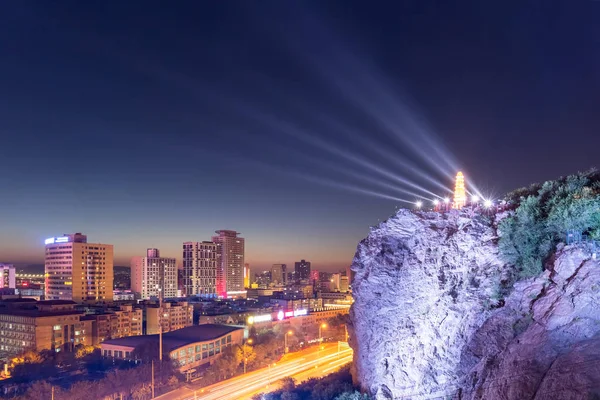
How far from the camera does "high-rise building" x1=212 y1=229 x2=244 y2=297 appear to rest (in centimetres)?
17885

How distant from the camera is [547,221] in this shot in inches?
746

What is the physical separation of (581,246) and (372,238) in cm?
1242

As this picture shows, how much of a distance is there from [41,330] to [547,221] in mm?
66287

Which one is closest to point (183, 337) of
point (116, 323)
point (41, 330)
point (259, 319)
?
point (259, 319)

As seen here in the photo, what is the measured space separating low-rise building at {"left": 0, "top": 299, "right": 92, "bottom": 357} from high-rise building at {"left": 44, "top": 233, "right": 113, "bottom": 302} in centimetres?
3313

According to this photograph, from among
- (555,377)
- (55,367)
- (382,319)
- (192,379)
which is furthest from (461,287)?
(55,367)

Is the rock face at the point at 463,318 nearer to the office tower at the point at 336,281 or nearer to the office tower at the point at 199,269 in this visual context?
the office tower at the point at 199,269

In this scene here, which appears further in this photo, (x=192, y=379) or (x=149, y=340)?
(x=149, y=340)

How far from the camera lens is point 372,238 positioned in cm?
2708

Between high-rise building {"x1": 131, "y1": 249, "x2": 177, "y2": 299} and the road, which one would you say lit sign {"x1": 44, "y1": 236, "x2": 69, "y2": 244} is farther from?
the road

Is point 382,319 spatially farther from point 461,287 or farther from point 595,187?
point 595,187

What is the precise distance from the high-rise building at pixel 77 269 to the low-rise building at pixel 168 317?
100ft

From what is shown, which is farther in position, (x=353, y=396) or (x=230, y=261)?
(x=230, y=261)

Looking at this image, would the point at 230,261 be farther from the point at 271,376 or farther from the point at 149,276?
the point at 271,376
